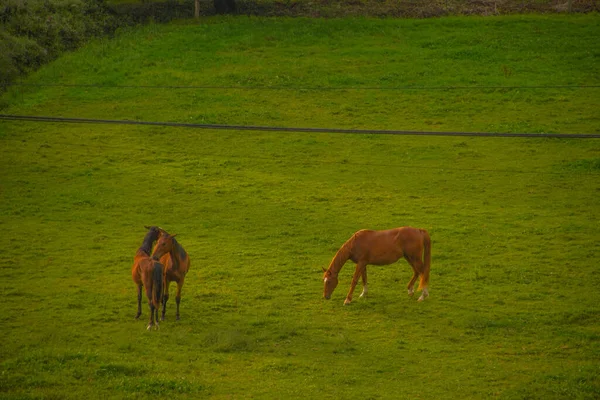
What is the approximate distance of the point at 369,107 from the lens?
35.7 meters

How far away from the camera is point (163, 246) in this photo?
60.7ft

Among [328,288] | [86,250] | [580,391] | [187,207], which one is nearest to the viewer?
[580,391]

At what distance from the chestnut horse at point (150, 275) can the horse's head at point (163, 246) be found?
179 mm

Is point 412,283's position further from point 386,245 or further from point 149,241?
point 149,241

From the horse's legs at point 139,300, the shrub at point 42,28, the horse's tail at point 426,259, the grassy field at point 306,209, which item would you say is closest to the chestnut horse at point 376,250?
the horse's tail at point 426,259

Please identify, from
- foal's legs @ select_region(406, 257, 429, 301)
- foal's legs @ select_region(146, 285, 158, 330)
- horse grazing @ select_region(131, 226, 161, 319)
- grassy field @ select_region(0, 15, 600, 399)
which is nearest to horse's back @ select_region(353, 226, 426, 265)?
foal's legs @ select_region(406, 257, 429, 301)

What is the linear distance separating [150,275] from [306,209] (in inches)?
403

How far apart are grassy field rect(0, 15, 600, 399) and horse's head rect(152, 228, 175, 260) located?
5.68 feet

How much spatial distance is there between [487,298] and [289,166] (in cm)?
1252

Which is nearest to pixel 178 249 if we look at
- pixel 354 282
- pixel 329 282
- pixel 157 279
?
pixel 157 279

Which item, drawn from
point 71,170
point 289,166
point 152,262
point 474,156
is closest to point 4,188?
point 71,170

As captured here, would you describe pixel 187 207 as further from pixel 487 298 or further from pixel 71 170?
pixel 487 298

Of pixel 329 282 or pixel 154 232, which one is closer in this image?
pixel 154 232

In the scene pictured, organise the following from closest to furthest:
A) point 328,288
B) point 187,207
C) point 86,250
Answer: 1. point 328,288
2. point 86,250
3. point 187,207
